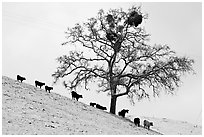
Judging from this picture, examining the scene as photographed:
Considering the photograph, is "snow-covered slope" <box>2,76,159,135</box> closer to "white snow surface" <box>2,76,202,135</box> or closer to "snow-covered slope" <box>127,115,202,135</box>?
"white snow surface" <box>2,76,202,135</box>

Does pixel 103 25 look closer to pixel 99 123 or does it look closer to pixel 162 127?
pixel 162 127

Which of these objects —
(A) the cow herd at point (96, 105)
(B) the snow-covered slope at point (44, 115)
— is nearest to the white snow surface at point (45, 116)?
(B) the snow-covered slope at point (44, 115)

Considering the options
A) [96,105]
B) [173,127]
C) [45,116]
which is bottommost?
[45,116]

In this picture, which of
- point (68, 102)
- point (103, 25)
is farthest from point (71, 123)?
point (103, 25)

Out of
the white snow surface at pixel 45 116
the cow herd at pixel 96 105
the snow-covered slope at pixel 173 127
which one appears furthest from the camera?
the snow-covered slope at pixel 173 127

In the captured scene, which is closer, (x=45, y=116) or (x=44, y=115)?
(x=45, y=116)

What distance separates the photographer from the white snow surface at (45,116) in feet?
55.6

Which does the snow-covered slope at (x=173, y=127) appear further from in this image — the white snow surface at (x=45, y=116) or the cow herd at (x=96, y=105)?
the white snow surface at (x=45, y=116)

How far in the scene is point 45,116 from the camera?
20.0 meters

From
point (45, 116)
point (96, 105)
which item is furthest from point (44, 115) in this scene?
point (96, 105)

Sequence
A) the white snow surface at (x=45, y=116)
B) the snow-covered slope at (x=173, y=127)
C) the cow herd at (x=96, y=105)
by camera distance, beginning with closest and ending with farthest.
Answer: the white snow surface at (x=45, y=116), the cow herd at (x=96, y=105), the snow-covered slope at (x=173, y=127)

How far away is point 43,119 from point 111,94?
14438 millimetres

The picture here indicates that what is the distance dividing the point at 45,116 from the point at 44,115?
0.72 feet

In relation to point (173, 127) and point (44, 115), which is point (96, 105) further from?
point (44, 115)
